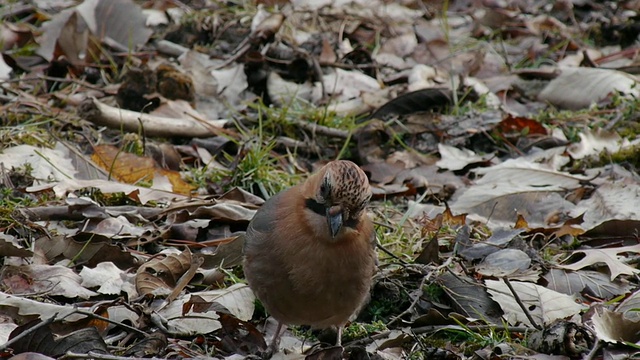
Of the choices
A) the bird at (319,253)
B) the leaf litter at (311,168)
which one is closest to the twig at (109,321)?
the leaf litter at (311,168)

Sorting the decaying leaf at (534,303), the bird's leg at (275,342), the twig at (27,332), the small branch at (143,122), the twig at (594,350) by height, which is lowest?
the small branch at (143,122)

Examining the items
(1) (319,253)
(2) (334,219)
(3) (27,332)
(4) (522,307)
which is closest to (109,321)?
(3) (27,332)

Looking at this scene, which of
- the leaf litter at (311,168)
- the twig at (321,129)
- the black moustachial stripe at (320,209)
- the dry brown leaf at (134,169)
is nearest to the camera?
the black moustachial stripe at (320,209)

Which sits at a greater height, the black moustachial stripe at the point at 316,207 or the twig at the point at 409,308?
the black moustachial stripe at the point at 316,207

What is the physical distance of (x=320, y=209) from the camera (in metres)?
4.09

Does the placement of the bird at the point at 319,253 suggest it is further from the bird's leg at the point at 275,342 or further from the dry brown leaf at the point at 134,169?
the dry brown leaf at the point at 134,169

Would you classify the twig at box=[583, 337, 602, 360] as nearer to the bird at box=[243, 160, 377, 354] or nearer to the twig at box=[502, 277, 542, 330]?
the twig at box=[502, 277, 542, 330]

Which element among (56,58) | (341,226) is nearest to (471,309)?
(341,226)

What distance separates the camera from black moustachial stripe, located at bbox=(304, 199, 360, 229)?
406cm

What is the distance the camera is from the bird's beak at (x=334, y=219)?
3.92 metres

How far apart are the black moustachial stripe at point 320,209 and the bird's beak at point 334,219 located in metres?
0.08

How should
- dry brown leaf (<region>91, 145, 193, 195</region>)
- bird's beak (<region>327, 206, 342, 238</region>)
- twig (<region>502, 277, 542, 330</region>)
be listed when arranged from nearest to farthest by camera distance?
bird's beak (<region>327, 206, 342, 238</region>)
twig (<region>502, 277, 542, 330</region>)
dry brown leaf (<region>91, 145, 193, 195</region>)

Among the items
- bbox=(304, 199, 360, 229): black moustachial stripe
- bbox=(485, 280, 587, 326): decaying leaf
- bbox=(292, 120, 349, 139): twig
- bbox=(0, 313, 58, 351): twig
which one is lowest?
bbox=(292, 120, 349, 139): twig

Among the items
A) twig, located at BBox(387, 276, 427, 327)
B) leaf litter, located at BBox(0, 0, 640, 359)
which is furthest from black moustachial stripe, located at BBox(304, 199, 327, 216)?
twig, located at BBox(387, 276, 427, 327)
